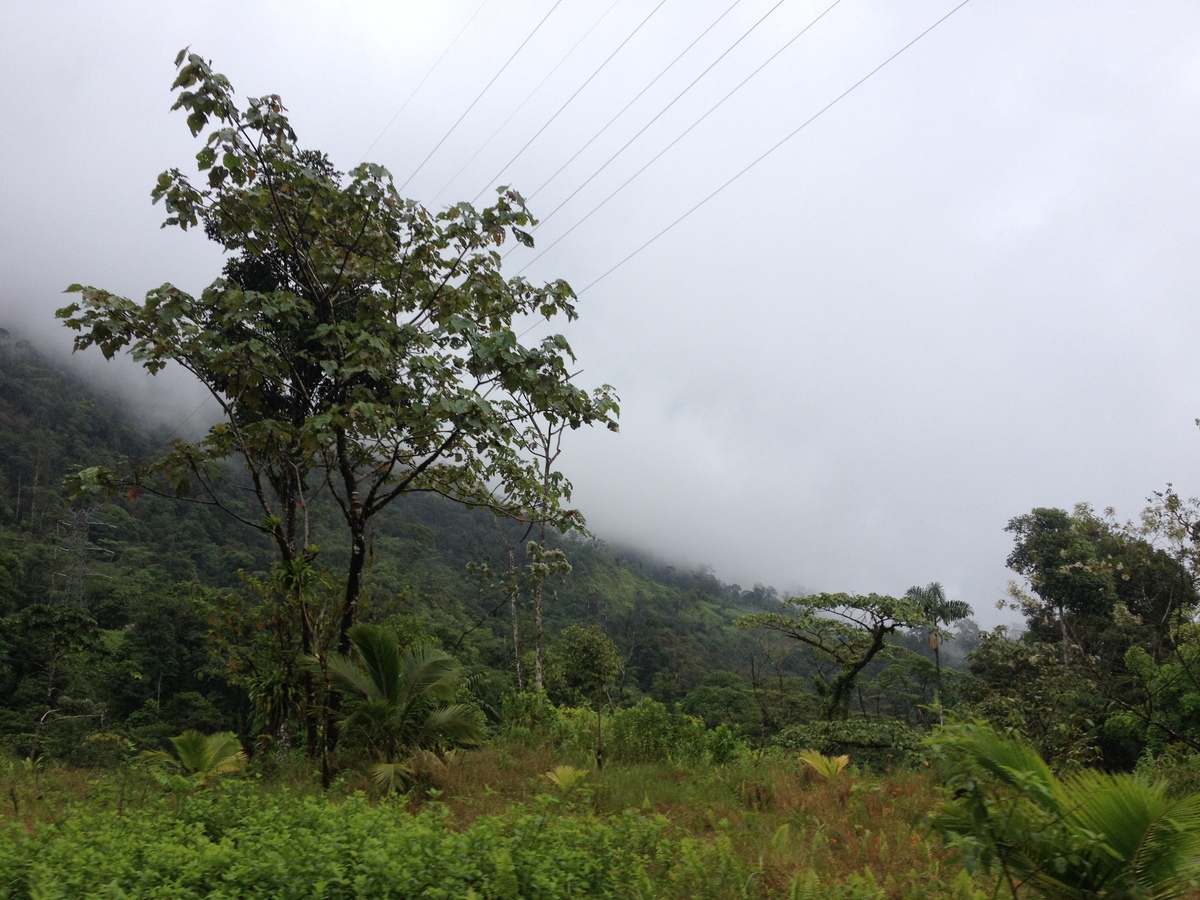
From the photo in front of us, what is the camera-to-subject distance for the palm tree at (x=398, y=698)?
21.5 feet

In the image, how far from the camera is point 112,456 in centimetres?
5888

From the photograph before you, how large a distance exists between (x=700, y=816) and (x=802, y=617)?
635cm

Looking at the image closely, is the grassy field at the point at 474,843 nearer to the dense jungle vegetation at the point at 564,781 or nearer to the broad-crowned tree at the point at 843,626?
the dense jungle vegetation at the point at 564,781

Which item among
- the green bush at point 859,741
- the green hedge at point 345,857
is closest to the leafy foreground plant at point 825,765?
the green bush at point 859,741

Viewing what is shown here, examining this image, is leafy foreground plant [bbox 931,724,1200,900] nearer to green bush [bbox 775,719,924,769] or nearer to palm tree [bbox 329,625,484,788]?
palm tree [bbox 329,625,484,788]

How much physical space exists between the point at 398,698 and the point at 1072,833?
17.2ft

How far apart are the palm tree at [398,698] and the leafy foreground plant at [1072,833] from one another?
4.60 meters

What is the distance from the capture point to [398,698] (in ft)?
22.0

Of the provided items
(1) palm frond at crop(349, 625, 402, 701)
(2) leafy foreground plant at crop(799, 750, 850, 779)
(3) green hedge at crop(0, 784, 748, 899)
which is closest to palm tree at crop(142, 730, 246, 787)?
(1) palm frond at crop(349, 625, 402, 701)

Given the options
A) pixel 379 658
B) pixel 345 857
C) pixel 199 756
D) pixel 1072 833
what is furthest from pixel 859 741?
pixel 199 756

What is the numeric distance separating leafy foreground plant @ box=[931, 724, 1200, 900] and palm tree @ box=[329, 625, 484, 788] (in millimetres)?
4595

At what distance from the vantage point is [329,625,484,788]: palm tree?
654 cm

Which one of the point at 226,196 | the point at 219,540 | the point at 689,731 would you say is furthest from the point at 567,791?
the point at 219,540

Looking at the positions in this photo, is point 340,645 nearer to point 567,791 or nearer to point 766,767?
point 567,791
